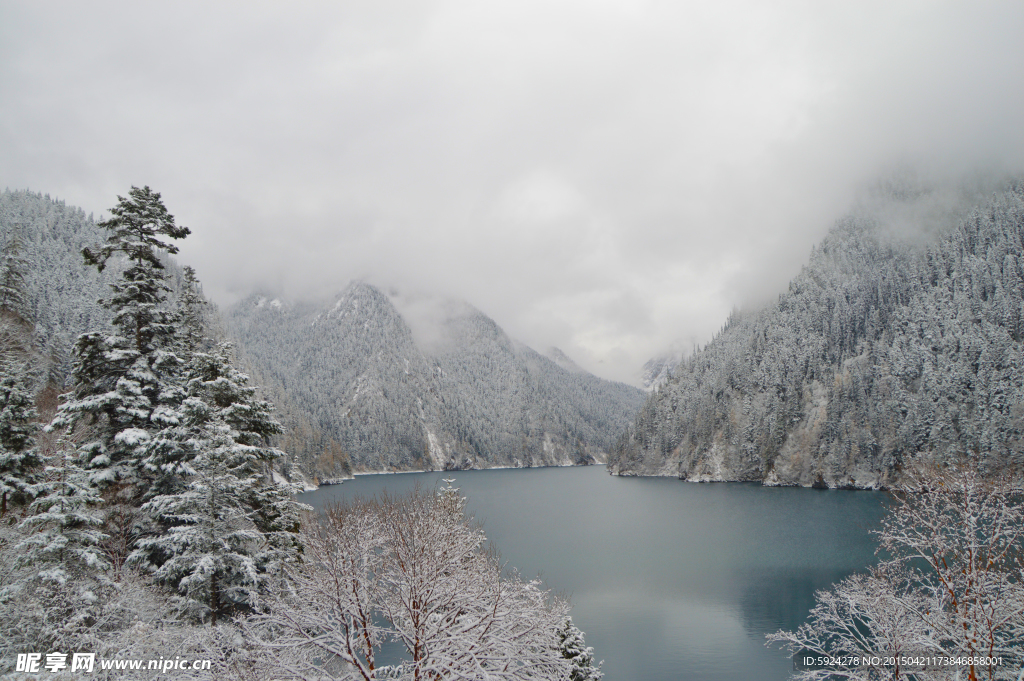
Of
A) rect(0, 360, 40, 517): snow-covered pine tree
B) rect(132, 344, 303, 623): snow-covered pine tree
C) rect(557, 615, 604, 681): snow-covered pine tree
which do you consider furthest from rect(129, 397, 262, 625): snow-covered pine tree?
rect(557, 615, 604, 681): snow-covered pine tree

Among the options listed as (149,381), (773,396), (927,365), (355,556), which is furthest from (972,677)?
(773,396)

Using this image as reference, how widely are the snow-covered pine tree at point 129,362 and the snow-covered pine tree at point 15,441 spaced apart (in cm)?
428

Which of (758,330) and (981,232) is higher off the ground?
(981,232)

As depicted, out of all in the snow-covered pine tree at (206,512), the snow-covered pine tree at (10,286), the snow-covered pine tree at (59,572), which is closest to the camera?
the snow-covered pine tree at (59,572)

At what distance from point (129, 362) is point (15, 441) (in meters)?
7.90

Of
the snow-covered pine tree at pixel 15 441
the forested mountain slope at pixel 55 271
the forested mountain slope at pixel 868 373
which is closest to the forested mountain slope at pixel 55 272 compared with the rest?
the forested mountain slope at pixel 55 271

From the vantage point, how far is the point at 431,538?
48.9ft

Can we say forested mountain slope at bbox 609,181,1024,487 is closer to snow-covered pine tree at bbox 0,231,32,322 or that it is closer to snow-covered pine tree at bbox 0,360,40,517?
snow-covered pine tree at bbox 0,360,40,517

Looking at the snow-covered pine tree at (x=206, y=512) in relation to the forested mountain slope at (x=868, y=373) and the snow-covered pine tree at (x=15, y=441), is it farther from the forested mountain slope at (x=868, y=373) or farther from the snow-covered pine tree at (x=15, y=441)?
the forested mountain slope at (x=868, y=373)

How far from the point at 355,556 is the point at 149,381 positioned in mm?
12149

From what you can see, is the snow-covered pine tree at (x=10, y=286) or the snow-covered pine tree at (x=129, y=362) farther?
the snow-covered pine tree at (x=10, y=286)

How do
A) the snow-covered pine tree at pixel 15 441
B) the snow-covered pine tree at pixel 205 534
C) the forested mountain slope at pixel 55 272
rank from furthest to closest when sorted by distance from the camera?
the forested mountain slope at pixel 55 272 < the snow-covered pine tree at pixel 15 441 < the snow-covered pine tree at pixel 205 534

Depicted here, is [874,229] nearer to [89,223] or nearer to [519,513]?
[519,513]

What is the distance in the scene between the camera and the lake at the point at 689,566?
34.5 m
